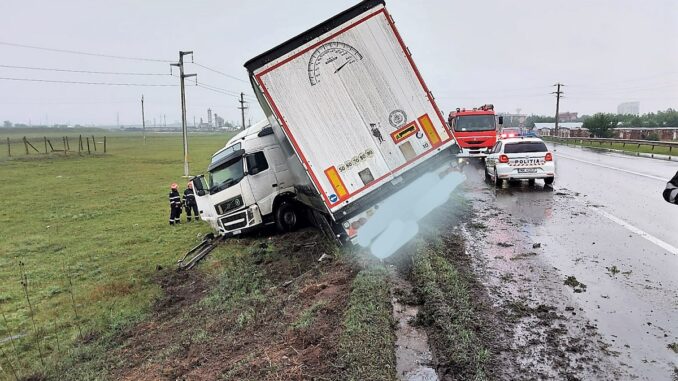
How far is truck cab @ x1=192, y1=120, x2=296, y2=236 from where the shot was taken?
41.2 feet

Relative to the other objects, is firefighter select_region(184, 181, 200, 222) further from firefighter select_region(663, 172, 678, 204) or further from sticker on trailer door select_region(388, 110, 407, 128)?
firefighter select_region(663, 172, 678, 204)

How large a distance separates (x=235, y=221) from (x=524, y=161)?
9036 mm

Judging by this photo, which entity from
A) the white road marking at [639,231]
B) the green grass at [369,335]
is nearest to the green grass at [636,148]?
the white road marking at [639,231]

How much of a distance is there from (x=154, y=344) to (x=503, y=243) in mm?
6001

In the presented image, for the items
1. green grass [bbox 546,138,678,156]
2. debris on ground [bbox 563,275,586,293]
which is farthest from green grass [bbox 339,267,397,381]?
green grass [bbox 546,138,678,156]

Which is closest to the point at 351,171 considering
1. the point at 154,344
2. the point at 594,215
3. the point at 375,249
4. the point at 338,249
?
the point at 375,249

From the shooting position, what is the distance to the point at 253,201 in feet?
41.2

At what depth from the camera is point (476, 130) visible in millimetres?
23234

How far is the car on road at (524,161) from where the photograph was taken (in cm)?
1466

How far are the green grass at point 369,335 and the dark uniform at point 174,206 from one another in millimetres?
11287

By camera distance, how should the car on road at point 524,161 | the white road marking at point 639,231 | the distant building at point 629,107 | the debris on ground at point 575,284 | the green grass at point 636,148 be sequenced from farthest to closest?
1. the distant building at point 629,107
2. the green grass at point 636,148
3. the car on road at point 524,161
4. the white road marking at point 639,231
5. the debris on ground at point 575,284

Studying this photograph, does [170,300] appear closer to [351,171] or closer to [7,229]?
[351,171]

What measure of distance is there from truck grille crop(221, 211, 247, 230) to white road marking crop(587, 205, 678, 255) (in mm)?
8718

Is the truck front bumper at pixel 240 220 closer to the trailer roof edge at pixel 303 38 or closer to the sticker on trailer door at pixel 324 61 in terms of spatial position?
the trailer roof edge at pixel 303 38
